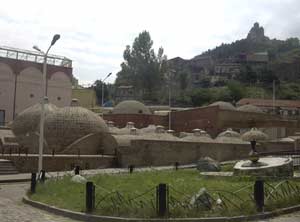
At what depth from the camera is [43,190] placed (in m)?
15.9

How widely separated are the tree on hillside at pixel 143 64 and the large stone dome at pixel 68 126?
171ft

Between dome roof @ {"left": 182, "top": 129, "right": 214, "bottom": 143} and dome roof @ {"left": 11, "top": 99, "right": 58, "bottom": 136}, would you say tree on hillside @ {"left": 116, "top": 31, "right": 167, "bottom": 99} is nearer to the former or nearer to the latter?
dome roof @ {"left": 182, "top": 129, "right": 214, "bottom": 143}

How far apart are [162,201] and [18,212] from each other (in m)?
4.38

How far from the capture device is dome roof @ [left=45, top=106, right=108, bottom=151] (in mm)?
33312

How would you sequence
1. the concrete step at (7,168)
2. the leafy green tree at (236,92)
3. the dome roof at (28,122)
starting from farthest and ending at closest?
the leafy green tree at (236,92), the dome roof at (28,122), the concrete step at (7,168)

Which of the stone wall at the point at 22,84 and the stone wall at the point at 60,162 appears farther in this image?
the stone wall at the point at 22,84

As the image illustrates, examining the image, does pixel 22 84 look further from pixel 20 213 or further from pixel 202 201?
pixel 202 201

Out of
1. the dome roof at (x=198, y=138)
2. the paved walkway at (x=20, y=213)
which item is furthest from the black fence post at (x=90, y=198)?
the dome roof at (x=198, y=138)

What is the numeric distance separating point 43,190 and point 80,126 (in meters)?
18.3

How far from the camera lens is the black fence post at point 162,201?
34.0 ft

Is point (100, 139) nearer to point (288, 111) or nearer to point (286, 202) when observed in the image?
point (286, 202)

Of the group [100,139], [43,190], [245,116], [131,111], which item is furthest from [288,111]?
[43,190]

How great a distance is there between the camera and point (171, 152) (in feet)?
112

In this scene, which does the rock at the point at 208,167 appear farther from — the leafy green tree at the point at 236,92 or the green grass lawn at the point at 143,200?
the leafy green tree at the point at 236,92
